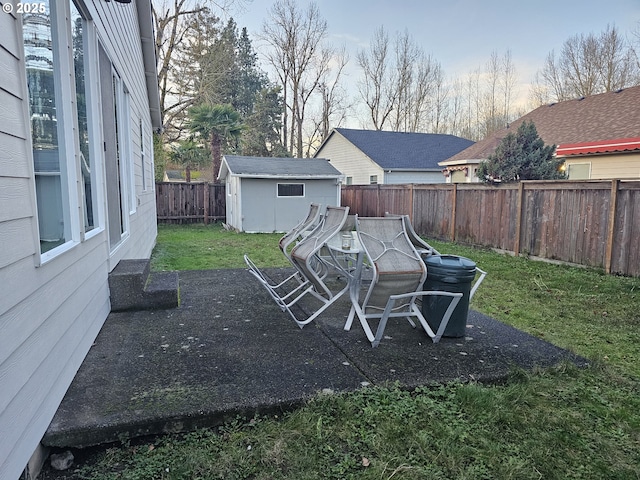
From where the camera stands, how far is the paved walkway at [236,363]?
227 cm

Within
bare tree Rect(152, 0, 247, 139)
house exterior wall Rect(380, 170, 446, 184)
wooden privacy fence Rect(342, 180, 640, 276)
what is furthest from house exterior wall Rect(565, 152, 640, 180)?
bare tree Rect(152, 0, 247, 139)

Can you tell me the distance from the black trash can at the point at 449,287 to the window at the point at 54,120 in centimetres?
271

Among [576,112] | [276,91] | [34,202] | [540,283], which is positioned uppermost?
[276,91]

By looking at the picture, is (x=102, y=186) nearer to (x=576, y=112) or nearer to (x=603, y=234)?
(x=603, y=234)

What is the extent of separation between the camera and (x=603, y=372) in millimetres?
3139

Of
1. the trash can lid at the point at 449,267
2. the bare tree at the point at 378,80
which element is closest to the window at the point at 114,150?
the trash can lid at the point at 449,267

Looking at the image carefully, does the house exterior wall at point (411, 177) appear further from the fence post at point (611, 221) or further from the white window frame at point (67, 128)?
the white window frame at point (67, 128)

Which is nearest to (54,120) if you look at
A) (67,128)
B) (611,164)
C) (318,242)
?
(67,128)

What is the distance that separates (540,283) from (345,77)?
23.9 meters

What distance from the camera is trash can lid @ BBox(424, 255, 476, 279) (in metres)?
3.47

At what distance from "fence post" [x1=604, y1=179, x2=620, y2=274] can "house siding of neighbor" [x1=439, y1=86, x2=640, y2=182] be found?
4.21 m

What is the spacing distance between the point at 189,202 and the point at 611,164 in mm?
13768

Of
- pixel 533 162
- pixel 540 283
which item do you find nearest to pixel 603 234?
pixel 540 283

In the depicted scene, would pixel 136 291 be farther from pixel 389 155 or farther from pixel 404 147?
pixel 404 147
